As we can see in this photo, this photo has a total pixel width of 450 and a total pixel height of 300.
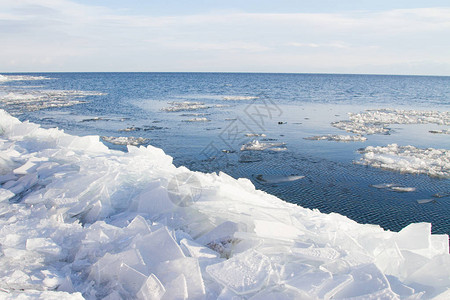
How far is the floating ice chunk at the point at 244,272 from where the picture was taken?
2744 millimetres

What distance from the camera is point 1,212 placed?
13.6 feet

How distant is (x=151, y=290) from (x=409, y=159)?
9.55 meters

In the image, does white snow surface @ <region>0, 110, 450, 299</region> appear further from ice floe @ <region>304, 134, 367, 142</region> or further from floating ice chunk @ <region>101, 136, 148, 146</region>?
ice floe @ <region>304, 134, 367, 142</region>

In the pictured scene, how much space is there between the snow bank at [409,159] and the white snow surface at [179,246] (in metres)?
5.41

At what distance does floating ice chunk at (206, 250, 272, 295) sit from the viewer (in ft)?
9.00

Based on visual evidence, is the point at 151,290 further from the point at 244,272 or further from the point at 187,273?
the point at 244,272

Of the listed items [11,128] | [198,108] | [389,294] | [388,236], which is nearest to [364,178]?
[388,236]

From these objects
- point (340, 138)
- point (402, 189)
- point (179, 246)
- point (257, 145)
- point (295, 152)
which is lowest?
point (402, 189)

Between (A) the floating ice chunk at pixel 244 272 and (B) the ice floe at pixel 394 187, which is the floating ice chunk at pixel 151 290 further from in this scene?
(B) the ice floe at pixel 394 187

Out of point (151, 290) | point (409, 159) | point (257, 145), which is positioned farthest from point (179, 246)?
point (409, 159)

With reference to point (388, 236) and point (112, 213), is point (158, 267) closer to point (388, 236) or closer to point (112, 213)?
point (112, 213)

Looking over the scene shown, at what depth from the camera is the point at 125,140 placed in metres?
12.4

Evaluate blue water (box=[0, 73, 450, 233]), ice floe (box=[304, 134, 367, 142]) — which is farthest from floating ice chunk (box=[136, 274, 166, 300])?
ice floe (box=[304, 134, 367, 142])

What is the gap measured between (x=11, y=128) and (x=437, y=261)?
8665mm
